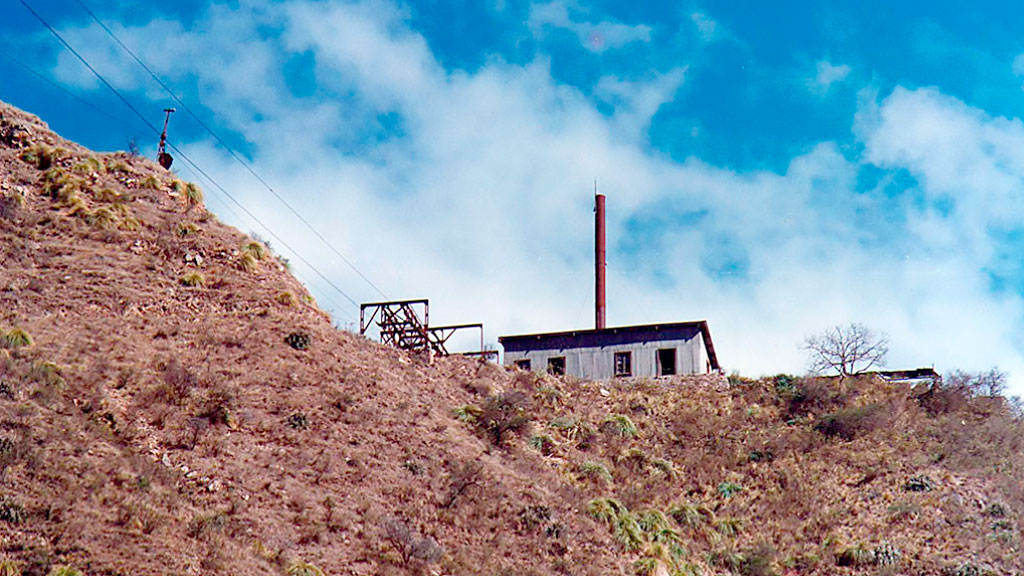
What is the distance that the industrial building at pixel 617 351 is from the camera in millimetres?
51062

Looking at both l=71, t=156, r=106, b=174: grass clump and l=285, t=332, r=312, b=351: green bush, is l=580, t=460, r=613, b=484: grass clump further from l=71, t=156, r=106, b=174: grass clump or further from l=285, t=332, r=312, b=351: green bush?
l=71, t=156, r=106, b=174: grass clump

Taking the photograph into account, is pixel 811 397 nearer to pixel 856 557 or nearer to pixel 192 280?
pixel 856 557

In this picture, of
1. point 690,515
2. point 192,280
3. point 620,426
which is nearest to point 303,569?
point 690,515

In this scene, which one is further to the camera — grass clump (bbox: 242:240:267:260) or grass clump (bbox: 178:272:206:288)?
grass clump (bbox: 242:240:267:260)

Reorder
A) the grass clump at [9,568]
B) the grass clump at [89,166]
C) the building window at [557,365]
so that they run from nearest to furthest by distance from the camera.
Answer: the grass clump at [9,568] → the grass clump at [89,166] → the building window at [557,365]

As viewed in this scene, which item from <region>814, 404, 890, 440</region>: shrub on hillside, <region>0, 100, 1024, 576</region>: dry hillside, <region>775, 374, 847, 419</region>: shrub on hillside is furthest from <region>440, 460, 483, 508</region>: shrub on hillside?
<region>775, 374, 847, 419</region>: shrub on hillside

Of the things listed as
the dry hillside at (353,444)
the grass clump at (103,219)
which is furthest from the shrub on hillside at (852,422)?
the grass clump at (103,219)

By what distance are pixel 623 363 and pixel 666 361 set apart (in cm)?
228

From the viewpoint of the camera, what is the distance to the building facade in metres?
51.1

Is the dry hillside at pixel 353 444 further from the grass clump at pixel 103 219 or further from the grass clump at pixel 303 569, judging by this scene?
the grass clump at pixel 103 219

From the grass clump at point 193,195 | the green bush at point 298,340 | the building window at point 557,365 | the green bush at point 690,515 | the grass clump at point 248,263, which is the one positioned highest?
the grass clump at point 193,195

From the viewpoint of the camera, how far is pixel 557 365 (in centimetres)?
5244

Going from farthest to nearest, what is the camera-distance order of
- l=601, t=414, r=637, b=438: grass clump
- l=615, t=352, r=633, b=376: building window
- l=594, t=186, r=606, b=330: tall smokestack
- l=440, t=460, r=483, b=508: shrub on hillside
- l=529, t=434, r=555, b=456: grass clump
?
l=594, t=186, r=606, b=330: tall smokestack < l=615, t=352, r=633, b=376: building window < l=601, t=414, r=637, b=438: grass clump < l=529, t=434, r=555, b=456: grass clump < l=440, t=460, r=483, b=508: shrub on hillside

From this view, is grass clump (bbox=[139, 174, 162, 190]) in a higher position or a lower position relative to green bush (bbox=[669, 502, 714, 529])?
higher
